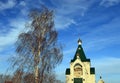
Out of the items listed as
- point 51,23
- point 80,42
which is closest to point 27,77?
point 51,23

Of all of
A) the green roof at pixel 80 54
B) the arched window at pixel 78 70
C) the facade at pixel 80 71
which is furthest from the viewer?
the green roof at pixel 80 54

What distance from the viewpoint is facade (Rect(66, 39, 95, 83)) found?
5616cm

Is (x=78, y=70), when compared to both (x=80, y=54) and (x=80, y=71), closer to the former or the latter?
(x=80, y=71)

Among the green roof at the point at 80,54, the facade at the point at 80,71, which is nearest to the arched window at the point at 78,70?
the facade at the point at 80,71

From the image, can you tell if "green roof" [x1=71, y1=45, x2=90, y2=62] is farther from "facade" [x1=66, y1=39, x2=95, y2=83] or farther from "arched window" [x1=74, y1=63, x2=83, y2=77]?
"arched window" [x1=74, y1=63, x2=83, y2=77]

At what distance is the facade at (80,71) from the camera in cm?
5616

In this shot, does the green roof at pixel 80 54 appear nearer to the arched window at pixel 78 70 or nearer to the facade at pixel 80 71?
the facade at pixel 80 71

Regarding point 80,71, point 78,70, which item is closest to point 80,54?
point 78,70

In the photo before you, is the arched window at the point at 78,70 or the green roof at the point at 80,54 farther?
the green roof at the point at 80,54

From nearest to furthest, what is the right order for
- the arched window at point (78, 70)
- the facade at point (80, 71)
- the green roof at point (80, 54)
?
the facade at point (80, 71)
the arched window at point (78, 70)
the green roof at point (80, 54)

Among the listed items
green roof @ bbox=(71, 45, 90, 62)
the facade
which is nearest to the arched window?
the facade

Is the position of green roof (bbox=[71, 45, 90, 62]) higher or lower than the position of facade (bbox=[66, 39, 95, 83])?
higher

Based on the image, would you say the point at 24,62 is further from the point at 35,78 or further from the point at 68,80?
the point at 68,80

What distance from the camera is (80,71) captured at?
56.9 metres
